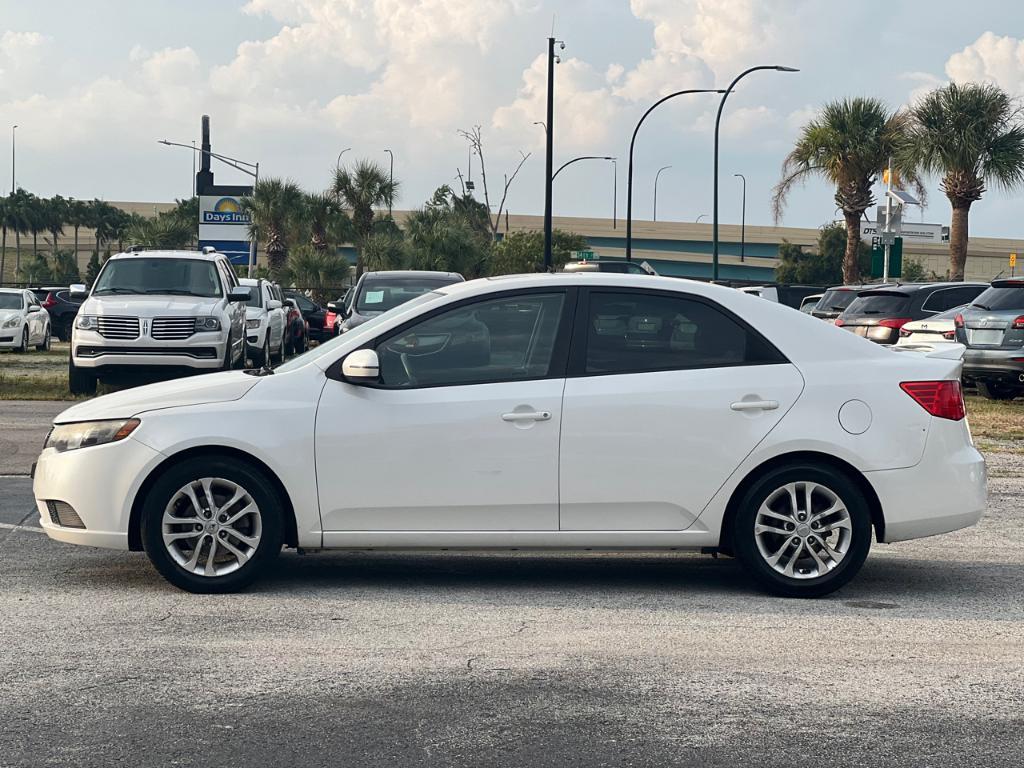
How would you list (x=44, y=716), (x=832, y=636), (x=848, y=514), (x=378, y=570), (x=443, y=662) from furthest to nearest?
(x=378, y=570), (x=848, y=514), (x=832, y=636), (x=443, y=662), (x=44, y=716)

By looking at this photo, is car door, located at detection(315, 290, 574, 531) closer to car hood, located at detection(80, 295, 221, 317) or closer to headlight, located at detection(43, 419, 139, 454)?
headlight, located at detection(43, 419, 139, 454)

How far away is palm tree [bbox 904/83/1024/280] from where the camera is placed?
4066cm

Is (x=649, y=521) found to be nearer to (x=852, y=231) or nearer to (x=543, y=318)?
(x=543, y=318)

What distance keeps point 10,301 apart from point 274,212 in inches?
1191

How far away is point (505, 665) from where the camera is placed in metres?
5.71

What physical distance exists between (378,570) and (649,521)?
1.62 meters

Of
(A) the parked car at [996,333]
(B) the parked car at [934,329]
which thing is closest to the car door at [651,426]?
(A) the parked car at [996,333]

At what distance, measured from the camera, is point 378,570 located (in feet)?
25.5

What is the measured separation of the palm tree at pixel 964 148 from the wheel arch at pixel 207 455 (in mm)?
36463

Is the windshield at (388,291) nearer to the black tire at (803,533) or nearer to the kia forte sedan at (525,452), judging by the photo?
→ the kia forte sedan at (525,452)

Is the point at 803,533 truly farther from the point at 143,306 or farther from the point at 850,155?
the point at 850,155

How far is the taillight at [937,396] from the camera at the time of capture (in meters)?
7.10

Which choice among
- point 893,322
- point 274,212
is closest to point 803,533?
point 893,322

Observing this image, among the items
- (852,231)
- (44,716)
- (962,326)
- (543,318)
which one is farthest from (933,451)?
(852,231)
